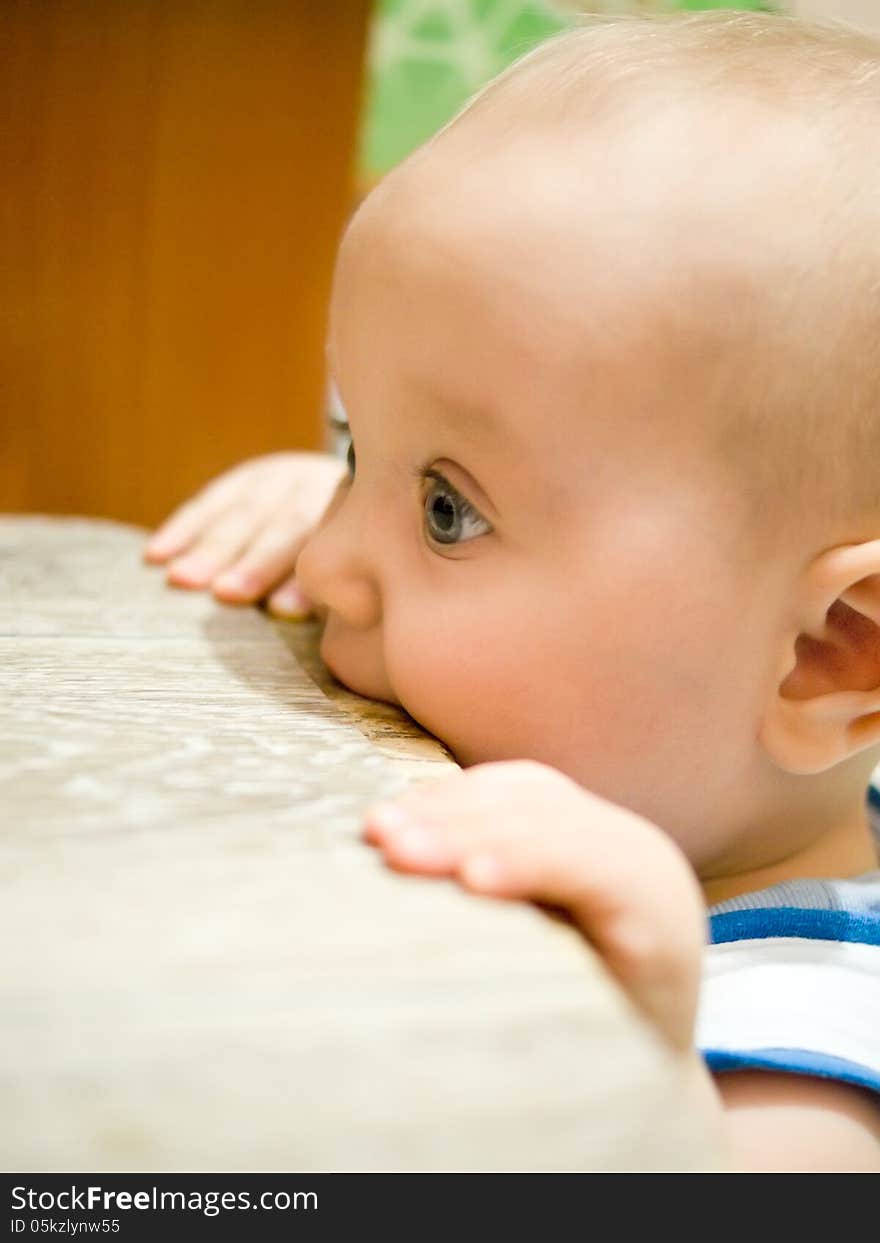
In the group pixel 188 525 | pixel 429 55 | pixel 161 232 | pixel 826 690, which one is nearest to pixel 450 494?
pixel 826 690

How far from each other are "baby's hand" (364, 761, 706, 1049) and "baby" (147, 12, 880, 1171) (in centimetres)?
16

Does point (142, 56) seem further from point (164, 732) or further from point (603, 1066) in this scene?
point (603, 1066)

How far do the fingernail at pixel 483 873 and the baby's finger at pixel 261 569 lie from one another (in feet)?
1.63

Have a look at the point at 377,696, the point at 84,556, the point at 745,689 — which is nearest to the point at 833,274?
the point at 745,689

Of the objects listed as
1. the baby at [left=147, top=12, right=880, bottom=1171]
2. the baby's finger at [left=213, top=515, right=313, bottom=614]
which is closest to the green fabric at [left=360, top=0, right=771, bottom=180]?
the baby's finger at [left=213, top=515, right=313, bottom=614]

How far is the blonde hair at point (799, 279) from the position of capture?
21.2 inches

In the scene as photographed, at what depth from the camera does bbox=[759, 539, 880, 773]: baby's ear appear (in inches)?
23.1

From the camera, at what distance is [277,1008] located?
0.31m

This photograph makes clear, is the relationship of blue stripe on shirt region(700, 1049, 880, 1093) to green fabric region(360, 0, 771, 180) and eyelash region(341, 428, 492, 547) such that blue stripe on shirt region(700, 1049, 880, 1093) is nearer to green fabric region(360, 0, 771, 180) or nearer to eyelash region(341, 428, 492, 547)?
eyelash region(341, 428, 492, 547)

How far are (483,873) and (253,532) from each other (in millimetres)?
632

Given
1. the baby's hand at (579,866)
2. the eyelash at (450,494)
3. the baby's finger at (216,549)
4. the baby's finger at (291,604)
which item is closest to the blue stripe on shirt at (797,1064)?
the baby's hand at (579,866)

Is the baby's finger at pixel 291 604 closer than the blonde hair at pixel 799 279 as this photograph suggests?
No

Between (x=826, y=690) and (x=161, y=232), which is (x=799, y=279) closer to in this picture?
(x=826, y=690)

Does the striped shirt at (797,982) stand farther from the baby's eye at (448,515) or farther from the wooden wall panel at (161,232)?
the wooden wall panel at (161,232)
